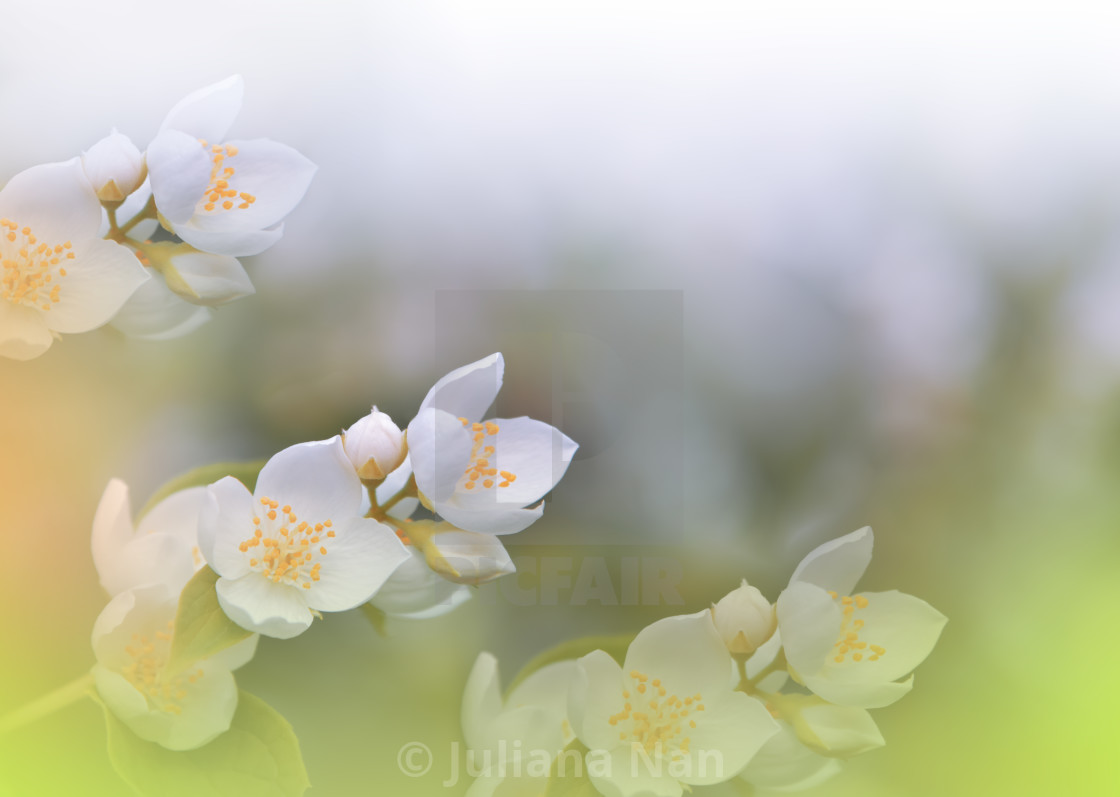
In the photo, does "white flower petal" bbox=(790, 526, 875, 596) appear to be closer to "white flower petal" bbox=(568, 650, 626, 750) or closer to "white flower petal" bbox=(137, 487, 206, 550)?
"white flower petal" bbox=(568, 650, 626, 750)

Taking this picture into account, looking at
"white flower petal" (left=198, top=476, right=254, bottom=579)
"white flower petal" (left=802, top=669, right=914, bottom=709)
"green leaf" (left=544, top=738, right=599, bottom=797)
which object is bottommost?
"green leaf" (left=544, top=738, right=599, bottom=797)

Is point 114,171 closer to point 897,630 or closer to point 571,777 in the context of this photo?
point 571,777

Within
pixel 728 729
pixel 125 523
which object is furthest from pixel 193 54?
pixel 728 729

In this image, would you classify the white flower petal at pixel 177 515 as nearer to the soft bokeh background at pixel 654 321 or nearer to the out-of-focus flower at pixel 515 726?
the soft bokeh background at pixel 654 321

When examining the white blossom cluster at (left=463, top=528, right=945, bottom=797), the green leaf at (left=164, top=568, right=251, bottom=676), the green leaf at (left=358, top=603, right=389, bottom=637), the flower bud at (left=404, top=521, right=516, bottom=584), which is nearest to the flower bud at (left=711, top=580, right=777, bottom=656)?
the white blossom cluster at (left=463, top=528, right=945, bottom=797)

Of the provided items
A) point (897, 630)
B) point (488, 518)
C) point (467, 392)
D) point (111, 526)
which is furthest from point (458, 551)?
point (897, 630)

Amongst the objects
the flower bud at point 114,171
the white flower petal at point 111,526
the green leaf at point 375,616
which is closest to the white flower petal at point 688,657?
the green leaf at point 375,616
